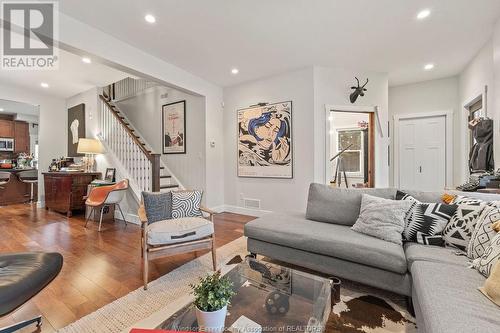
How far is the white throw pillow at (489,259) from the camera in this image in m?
1.30

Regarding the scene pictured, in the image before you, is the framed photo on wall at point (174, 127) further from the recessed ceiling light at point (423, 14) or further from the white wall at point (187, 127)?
the recessed ceiling light at point (423, 14)

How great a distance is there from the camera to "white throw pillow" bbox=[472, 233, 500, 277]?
1.30 m

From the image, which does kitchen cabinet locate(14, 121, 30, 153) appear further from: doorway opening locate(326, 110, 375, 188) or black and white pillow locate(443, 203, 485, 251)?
black and white pillow locate(443, 203, 485, 251)

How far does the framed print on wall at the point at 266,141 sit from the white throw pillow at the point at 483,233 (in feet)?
8.81

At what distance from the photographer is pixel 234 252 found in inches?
109

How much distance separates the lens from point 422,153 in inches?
185

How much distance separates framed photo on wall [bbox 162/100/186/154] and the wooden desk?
1.57 meters

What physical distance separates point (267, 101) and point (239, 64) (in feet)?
2.94

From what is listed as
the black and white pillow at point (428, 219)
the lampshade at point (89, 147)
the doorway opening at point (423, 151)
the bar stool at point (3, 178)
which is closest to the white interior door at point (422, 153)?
the doorway opening at point (423, 151)

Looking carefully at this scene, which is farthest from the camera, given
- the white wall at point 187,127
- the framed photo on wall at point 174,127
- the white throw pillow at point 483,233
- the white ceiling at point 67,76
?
the framed photo on wall at point 174,127

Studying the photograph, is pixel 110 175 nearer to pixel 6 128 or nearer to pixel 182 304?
pixel 182 304

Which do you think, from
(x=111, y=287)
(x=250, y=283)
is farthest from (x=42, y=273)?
(x=250, y=283)

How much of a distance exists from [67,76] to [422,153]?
7.15 meters

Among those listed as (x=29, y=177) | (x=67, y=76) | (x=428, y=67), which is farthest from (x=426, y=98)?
(x=29, y=177)
